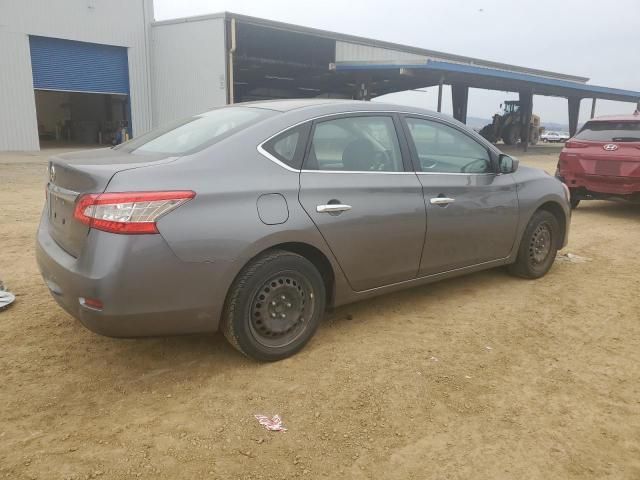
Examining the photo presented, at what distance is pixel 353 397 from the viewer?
9.66ft

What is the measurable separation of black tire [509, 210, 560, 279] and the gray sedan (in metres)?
0.54

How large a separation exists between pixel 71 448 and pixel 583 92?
36594 millimetres

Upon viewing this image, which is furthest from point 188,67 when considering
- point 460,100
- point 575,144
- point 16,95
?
point 460,100

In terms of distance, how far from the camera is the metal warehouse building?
19250mm

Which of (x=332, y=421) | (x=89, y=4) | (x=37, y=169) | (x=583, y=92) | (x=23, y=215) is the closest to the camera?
(x=332, y=421)

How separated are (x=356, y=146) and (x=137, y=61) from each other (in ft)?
69.8

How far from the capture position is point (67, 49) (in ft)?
66.5

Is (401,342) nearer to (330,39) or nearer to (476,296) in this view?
(476,296)

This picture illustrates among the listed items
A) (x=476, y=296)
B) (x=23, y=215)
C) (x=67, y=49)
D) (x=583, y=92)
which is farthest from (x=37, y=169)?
(x=583, y=92)

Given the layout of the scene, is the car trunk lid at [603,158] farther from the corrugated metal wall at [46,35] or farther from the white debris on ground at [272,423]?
the corrugated metal wall at [46,35]

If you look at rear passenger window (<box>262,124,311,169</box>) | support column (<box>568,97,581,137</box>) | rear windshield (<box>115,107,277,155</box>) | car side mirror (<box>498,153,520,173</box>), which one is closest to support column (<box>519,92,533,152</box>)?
support column (<box>568,97,581,137</box>)

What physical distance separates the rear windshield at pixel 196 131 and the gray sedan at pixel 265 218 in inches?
0.7

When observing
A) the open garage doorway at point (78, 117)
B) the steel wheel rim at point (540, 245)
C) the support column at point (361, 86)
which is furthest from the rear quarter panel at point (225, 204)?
the open garage doorway at point (78, 117)

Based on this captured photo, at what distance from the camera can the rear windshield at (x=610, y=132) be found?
26.2 feet
